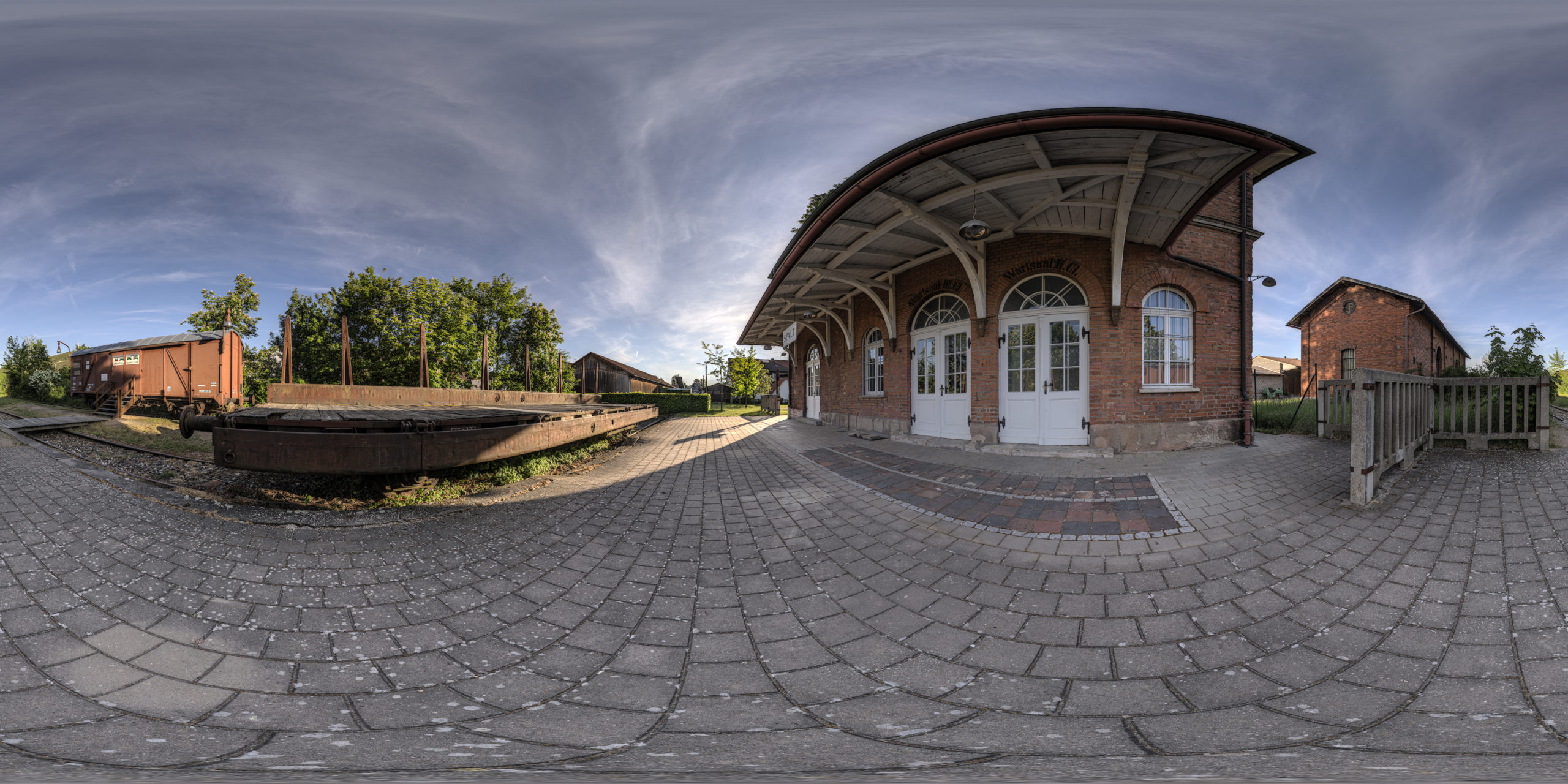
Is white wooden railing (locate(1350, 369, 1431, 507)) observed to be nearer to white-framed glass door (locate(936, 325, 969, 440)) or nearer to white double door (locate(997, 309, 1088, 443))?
white double door (locate(997, 309, 1088, 443))

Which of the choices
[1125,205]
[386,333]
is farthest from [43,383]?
[1125,205]

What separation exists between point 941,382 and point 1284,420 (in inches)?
262

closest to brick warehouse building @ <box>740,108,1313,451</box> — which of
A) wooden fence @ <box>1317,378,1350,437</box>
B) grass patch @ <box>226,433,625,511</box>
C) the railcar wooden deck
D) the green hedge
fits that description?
wooden fence @ <box>1317,378,1350,437</box>

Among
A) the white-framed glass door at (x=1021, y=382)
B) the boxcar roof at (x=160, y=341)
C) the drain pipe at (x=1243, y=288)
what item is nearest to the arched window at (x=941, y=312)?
the white-framed glass door at (x=1021, y=382)

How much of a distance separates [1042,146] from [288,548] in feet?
21.6

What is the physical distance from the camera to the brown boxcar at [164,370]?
46.7 ft

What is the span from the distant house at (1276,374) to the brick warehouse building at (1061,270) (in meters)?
27.6

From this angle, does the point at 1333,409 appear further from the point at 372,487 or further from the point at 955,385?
the point at 372,487

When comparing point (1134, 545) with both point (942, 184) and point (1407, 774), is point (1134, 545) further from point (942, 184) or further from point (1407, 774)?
point (942, 184)

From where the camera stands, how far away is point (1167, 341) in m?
7.42

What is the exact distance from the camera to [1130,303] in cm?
699

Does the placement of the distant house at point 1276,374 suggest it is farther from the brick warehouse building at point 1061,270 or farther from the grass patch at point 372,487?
the grass patch at point 372,487

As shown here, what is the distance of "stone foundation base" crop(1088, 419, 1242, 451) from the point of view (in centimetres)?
684

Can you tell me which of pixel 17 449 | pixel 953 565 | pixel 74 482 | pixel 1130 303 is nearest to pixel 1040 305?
pixel 1130 303
